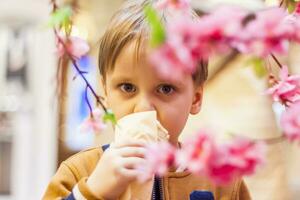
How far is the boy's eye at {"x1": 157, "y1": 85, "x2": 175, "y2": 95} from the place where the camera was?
0.65 metres

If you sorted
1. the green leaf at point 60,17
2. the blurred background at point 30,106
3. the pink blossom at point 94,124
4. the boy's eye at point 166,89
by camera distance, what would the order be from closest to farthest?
the green leaf at point 60,17
the boy's eye at point 166,89
the pink blossom at point 94,124
the blurred background at point 30,106

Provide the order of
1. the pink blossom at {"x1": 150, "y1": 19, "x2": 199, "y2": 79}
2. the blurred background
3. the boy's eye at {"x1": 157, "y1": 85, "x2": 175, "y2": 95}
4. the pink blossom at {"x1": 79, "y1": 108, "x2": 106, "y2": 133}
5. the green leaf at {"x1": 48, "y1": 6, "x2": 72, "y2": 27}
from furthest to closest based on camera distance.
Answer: the blurred background, the pink blossom at {"x1": 79, "y1": 108, "x2": 106, "y2": 133}, the boy's eye at {"x1": 157, "y1": 85, "x2": 175, "y2": 95}, the green leaf at {"x1": 48, "y1": 6, "x2": 72, "y2": 27}, the pink blossom at {"x1": 150, "y1": 19, "x2": 199, "y2": 79}

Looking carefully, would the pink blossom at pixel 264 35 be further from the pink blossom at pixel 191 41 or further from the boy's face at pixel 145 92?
the boy's face at pixel 145 92

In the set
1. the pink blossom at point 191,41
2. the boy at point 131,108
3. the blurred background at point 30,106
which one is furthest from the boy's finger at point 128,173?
the blurred background at point 30,106

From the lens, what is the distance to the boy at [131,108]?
2.01 ft

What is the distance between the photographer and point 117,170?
602 millimetres

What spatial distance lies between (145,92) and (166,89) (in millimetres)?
25

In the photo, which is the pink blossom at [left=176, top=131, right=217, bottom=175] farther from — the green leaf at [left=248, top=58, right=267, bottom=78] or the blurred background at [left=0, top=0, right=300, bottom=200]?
the blurred background at [left=0, top=0, right=300, bottom=200]

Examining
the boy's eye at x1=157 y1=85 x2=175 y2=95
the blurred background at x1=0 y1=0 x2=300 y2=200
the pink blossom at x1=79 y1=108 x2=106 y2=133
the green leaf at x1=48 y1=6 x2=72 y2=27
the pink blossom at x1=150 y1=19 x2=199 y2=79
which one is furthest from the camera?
the blurred background at x1=0 y1=0 x2=300 y2=200

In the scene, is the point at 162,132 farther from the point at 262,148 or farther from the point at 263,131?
the point at 263,131

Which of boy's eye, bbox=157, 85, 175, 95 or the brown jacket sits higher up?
boy's eye, bbox=157, 85, 175, 95

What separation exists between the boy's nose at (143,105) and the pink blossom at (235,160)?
0.83 ft

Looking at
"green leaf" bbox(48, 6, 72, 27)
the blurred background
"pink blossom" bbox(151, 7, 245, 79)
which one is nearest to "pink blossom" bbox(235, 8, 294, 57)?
"pink blossom" bbox(151, 7, 245, 79)

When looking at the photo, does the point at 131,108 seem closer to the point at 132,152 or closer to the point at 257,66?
the point at 132,152
